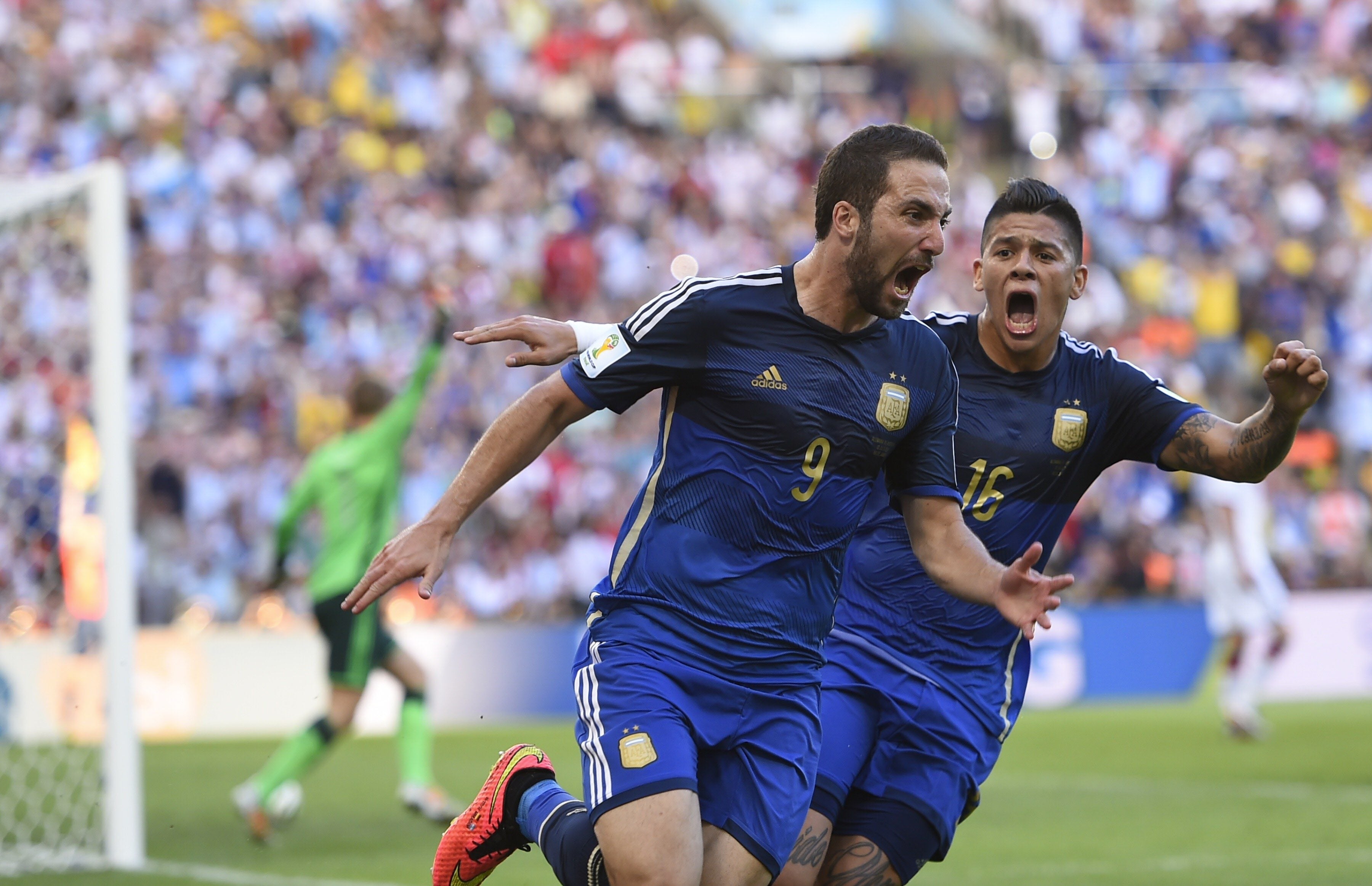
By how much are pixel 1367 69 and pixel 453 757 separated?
20.9 metres

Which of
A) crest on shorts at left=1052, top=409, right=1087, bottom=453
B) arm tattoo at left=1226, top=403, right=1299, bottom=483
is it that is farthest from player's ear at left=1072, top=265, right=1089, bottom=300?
arm tattoo at left=1226, top=403, right=1299, bottom=483

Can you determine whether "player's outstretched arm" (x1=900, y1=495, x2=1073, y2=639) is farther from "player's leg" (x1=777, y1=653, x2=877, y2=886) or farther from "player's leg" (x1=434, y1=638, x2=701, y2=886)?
"player's leg" (x1=434, y1=638, x2=701, y2=886)

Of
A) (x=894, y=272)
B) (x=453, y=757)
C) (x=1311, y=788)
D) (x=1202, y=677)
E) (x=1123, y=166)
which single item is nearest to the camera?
(x=894, y=272)

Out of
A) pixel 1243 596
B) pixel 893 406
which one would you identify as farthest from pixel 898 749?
pixel 1243 596

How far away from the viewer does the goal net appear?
9.03 metres

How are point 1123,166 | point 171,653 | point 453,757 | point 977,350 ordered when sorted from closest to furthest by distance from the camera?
point 977,350 → point 453,757 → point 171,653 → point 1123,166

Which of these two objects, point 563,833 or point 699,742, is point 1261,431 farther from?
point 563,833

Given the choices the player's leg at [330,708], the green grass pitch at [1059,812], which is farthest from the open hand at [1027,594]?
the player's leg at [330,708]

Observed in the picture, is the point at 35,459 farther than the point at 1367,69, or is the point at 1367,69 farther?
the point at 1367,69

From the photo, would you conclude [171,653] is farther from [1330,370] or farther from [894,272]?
[1330,370]

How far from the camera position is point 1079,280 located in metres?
5.58

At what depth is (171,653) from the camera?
16188 millimetres

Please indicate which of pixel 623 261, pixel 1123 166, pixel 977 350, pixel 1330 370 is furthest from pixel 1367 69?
pixel 977 350

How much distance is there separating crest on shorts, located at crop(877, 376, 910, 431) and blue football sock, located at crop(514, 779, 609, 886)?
134 centimetres
